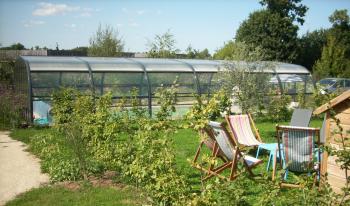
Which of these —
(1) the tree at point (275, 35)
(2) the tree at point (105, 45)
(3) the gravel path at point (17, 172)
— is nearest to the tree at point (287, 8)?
(1) the tree at point (275, 35)

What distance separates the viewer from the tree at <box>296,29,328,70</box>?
1476 inches

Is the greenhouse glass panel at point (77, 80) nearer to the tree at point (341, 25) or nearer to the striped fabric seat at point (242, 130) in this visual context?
the striped fabric seat at point (242, 130)

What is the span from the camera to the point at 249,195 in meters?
5.51

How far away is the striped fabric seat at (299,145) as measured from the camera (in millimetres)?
5434

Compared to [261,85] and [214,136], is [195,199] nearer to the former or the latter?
[214,136]

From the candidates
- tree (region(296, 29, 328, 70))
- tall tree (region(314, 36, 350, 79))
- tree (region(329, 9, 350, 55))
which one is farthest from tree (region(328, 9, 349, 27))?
tall tree (region(314, 36, 350, 79))

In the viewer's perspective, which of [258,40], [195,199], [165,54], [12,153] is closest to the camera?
[195,199]

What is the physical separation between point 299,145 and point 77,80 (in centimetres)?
900

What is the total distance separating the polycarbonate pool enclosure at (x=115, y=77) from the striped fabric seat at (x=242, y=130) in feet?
10.9

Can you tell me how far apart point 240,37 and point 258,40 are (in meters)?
2.36

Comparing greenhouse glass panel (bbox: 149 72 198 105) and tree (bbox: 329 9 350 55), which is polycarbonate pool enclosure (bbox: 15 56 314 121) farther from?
tree (bbox: 329 9 350 55)

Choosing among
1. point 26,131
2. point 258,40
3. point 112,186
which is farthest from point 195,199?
point 258,40

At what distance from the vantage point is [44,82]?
12.2 metres

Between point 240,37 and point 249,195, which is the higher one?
point 240,37
